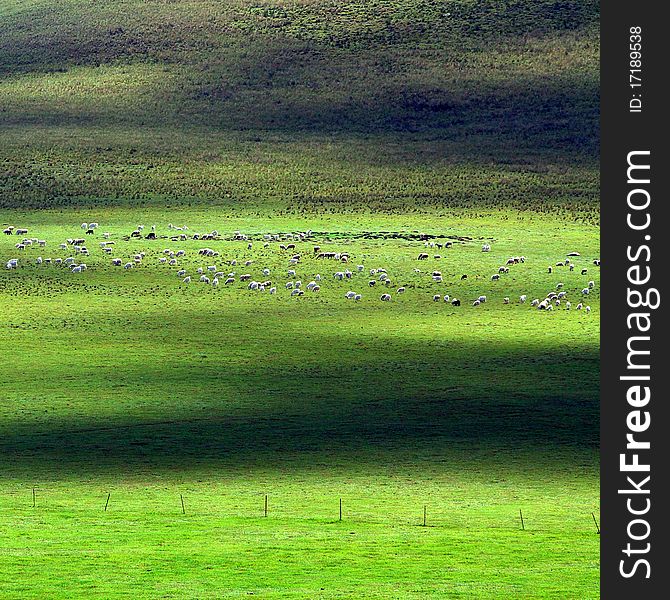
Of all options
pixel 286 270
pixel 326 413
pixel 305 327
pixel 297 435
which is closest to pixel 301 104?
pixel 286 270

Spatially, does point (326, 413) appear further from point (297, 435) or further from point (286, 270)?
point (286, 270)

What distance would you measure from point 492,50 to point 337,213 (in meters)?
47.9

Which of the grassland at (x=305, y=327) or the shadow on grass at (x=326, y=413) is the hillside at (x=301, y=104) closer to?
the grassland at (x=305, y=327)

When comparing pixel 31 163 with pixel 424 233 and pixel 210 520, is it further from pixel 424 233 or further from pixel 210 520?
pixel 210 520

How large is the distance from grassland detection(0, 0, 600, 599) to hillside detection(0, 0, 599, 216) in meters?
0.37

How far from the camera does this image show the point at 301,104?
388 feet

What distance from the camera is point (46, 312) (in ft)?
183

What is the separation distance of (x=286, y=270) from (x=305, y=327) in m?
11.4

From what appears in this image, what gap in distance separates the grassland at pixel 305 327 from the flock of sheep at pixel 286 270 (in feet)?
2.29

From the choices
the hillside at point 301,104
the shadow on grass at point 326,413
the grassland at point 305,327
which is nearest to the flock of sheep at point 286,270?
the grassland at point 305,327

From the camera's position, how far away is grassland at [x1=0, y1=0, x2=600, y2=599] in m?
28.4

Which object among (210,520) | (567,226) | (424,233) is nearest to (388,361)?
(210,520)

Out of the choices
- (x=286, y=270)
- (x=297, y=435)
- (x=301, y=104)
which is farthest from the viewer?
(x=301, y=104)

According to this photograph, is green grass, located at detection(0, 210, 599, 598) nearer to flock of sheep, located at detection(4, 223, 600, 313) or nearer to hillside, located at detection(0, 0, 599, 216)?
flock of sheep, located at detection(4, 223, 600, 313)
